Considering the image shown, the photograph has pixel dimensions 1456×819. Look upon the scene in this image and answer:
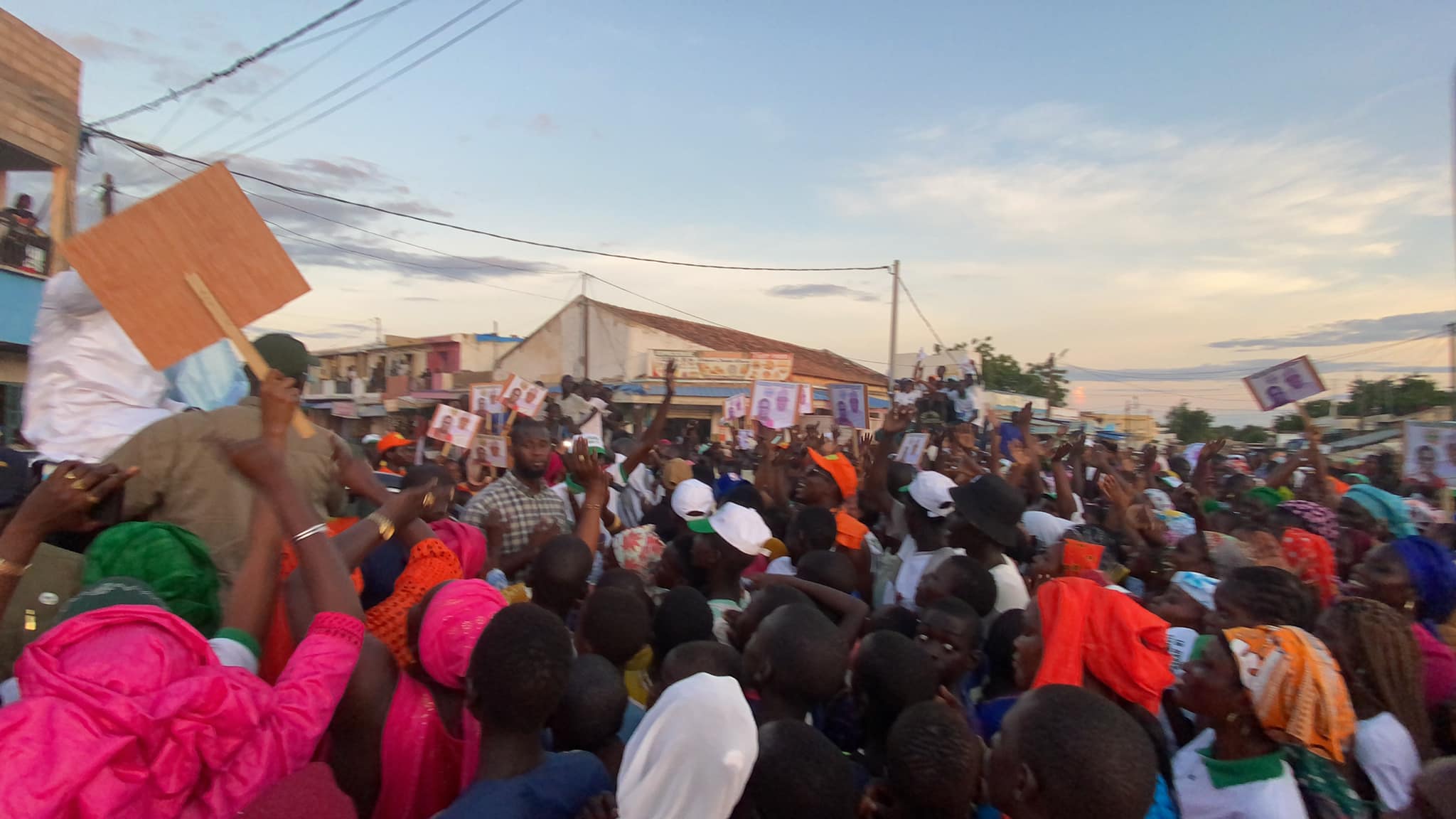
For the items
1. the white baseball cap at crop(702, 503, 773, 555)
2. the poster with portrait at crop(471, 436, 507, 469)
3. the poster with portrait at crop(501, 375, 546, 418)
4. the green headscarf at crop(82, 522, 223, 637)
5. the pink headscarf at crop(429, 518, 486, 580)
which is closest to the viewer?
the green headscarf at crop(82, 522, 223, 637)

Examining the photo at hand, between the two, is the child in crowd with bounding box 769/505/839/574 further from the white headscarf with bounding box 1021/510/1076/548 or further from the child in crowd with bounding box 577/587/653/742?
the child in crowd with bounding box 577/587/653/742

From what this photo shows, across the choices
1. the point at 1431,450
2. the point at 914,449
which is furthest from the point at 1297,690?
the point at 1431,450

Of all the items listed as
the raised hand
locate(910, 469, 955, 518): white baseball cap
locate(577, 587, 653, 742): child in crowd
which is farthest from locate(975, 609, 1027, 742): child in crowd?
the raised hand

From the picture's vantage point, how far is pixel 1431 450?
842cm

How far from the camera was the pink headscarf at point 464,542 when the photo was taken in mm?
3436

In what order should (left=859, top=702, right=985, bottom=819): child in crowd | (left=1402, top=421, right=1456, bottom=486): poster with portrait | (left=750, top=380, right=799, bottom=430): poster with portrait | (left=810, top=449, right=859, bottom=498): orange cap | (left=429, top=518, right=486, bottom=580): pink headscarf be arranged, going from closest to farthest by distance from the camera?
(left=859, top=702, right=985, bottom=819): child in crowd
(left=429, top=518, right=486, bottom=580): pink headscarf
(left=810, top=449, right=859, bottom=498): orange cap
(left=1402, top=421, right=1456, bottom=486): poster with portrait
(left=750, top=380, right=799, bottom=430): poster with portrait

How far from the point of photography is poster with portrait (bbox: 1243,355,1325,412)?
27.0 feet

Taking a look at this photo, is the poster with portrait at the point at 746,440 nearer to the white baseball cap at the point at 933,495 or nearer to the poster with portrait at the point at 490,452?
the poster with portrait at the point at 490,452

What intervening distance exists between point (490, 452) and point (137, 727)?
21.6 ft

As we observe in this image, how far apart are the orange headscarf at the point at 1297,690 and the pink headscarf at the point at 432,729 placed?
1955mm

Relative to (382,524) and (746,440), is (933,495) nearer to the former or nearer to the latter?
(382,524)

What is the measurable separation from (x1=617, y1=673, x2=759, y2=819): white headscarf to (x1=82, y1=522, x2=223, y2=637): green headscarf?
138 centimetres

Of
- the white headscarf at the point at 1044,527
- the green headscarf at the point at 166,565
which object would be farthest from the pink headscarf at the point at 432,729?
the white headscarf at the point at 1044,527

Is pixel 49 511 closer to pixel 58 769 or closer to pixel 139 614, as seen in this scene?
pixel 139 614
